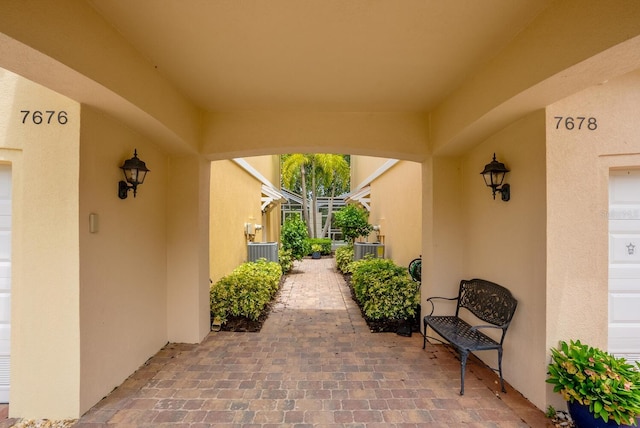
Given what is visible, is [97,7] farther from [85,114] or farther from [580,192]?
[580,192]

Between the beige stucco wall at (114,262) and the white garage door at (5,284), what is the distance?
0.91 m

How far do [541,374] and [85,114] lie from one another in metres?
5.26

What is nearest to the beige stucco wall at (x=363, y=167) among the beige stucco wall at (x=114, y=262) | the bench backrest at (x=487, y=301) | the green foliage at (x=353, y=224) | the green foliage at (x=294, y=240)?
the green foliage at (x=353, y=224)

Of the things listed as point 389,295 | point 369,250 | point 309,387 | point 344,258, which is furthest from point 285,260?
point 309,387

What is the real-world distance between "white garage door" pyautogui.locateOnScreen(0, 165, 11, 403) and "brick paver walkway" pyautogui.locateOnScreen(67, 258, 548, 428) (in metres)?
1.03

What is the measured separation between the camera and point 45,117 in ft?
8.90

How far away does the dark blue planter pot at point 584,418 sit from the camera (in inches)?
92.4

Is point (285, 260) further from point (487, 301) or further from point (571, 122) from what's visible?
point (571, 122)

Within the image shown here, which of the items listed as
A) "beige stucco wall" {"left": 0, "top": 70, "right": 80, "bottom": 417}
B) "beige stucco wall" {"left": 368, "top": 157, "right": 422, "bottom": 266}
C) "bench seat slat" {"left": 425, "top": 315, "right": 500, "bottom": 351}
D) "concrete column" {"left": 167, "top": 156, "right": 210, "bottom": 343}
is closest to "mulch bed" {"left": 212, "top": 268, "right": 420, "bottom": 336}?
"concrete column" {"left": 167, "top": 156, "right": 210, "bottom": 343}

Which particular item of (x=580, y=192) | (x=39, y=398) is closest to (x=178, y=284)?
(x=39, y=398)

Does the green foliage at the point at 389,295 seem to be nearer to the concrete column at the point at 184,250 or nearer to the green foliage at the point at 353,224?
the concrete column at the point at 184,250

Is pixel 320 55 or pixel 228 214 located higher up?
pixel 320 55

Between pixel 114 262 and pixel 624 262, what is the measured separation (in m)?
5.60

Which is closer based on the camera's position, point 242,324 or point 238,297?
point 242,324
